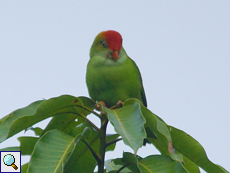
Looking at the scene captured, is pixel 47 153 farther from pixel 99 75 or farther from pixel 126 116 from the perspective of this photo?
pixel 99 75

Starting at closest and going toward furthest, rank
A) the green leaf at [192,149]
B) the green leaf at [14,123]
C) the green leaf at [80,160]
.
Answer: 1. the green leaf at [14,123]
2. the green leaf at [192,149]
3. the green leaf at [80,160]

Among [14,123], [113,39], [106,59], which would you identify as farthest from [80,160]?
[113,39]

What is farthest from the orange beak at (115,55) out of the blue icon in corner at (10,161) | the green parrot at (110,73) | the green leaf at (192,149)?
the blue icon in corner at (10,161)

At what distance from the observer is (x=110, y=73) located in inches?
92.9

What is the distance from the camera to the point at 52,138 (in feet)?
5.74

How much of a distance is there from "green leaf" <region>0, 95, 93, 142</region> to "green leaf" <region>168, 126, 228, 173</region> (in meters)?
0.50

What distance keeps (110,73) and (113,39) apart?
234 millimetres

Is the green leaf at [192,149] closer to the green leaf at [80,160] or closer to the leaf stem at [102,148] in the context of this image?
the leaf stem at [102,148]

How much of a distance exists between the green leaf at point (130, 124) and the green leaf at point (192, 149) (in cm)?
28

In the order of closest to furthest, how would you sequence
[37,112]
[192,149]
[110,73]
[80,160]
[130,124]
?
[130,124]
[37,112]
[192,149]
[80,160]
[110,73]

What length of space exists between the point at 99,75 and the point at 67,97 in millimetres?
542

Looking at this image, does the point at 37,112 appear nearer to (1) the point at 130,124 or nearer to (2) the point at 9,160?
(1) the point at 130,124

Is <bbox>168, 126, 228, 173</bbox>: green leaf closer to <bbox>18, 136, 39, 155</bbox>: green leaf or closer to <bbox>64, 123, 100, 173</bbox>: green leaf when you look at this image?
<bbox>64, 123, 100, 173</bbox>: green leaf

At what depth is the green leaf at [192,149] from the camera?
185 centimetres
